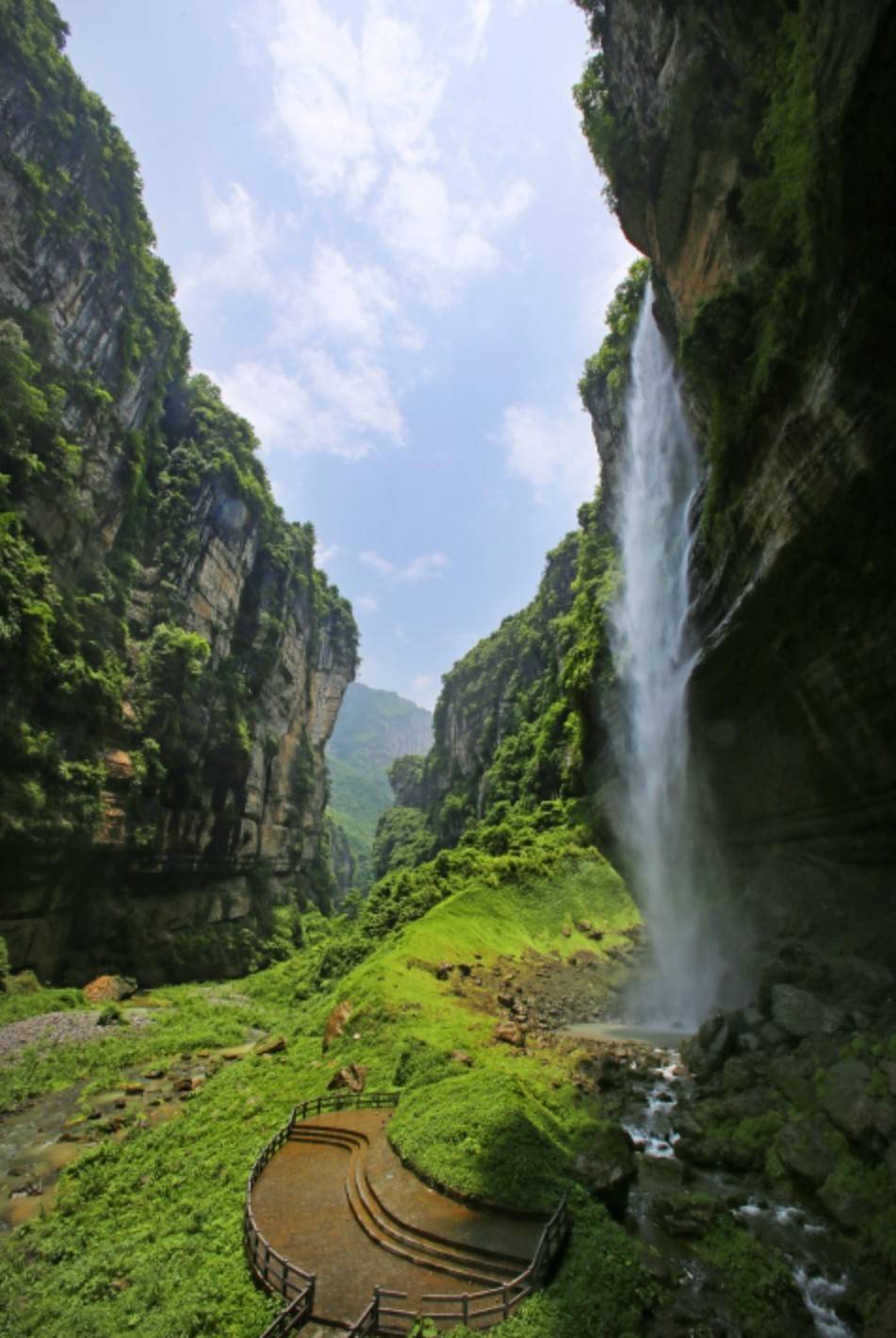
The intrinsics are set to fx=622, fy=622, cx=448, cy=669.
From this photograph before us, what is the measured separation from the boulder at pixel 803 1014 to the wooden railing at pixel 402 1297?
8066 millimetres

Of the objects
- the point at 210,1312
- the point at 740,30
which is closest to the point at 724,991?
the point at 210,1312

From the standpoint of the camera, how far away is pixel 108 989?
28.9 m

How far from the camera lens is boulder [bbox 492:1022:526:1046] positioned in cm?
1725

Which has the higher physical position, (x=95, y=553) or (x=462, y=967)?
(x=95, y=553)

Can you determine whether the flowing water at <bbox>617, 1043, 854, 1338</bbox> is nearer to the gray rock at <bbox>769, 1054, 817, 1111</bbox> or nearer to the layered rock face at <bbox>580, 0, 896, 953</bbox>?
the gray rock at <bbox>769, 1054, 817, 1111</bbox>

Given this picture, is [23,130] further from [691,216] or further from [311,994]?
[311,994]

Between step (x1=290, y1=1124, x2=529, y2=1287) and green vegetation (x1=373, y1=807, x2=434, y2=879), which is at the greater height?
green vegetation (x1=373, y1=807, x2=434, y2=879)

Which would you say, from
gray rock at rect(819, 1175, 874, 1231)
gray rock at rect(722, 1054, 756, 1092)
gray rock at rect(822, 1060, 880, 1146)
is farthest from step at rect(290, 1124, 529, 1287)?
gray rock at rect(722, 1054, 756, 1092)

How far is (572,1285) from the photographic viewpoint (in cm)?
779

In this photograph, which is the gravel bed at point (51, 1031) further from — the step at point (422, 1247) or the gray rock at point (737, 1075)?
the gray rock at point (737, 1075)

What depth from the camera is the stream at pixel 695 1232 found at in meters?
8.12

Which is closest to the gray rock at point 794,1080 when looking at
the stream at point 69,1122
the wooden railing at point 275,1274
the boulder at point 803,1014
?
the boulder at point 803,1014

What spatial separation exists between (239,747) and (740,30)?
4096 centimetres

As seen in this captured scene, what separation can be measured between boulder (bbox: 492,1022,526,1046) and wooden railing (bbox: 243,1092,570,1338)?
332 inches
